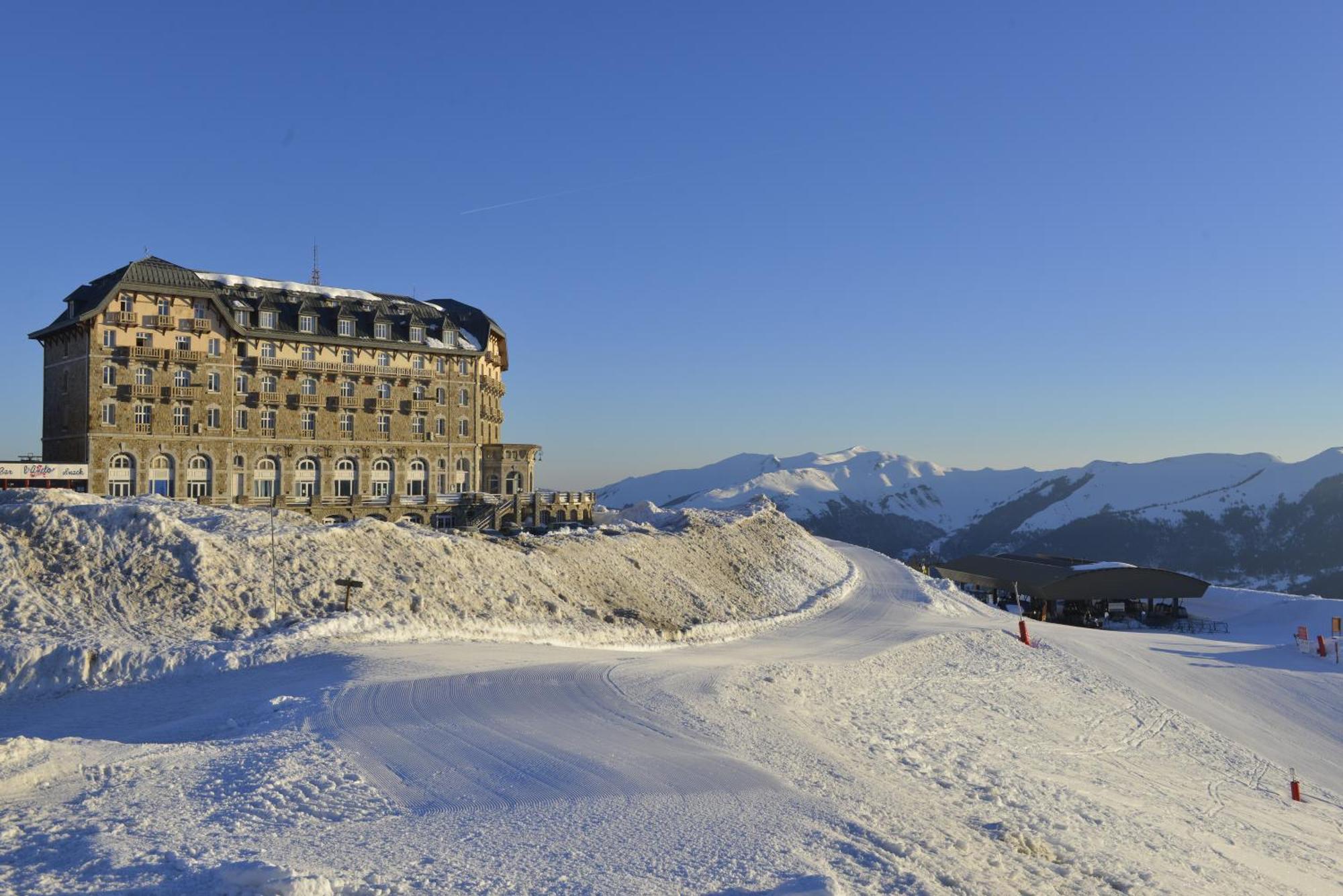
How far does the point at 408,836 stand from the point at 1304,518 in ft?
654

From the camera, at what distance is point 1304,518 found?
166 metres

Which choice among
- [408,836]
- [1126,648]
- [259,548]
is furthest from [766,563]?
[408,836]

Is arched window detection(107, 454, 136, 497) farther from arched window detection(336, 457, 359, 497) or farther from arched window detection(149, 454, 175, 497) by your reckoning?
arched window detection(336, 457, 359, 497)

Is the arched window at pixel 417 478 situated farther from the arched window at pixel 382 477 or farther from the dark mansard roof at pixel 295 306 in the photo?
the dark mansard roof at pixel 295 306

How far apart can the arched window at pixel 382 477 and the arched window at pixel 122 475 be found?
590 inches

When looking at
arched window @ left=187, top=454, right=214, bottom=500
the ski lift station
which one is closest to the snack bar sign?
arched window @ left=187, top=454, right=214, bottom=500

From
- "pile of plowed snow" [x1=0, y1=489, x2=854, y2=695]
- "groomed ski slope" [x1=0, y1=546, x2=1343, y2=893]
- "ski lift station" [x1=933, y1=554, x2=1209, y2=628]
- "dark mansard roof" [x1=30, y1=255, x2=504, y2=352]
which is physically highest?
"dark mansard roof" [x1=30, y1=255, x2=504, y2=352]

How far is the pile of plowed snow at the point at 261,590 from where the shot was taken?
23578 millimetres

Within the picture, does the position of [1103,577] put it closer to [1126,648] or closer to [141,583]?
[1126,648]

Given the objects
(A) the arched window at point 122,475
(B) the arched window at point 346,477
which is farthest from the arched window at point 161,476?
(B) the arched window at point 346,477

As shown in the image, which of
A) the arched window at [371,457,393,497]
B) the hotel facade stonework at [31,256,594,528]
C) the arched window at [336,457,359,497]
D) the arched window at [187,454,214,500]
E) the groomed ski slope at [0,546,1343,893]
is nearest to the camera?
the groomed ski slope at [0,546,1343,893]

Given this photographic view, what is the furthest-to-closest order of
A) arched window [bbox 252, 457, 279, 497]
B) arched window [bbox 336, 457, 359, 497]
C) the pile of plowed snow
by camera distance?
arched window [bbox 336, 457, 359, 497] < arched window [bbox 252, 457, 279, 497] < the pile of plowed snow

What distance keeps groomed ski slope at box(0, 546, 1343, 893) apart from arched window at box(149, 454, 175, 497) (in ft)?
122

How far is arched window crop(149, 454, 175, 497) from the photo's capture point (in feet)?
178
